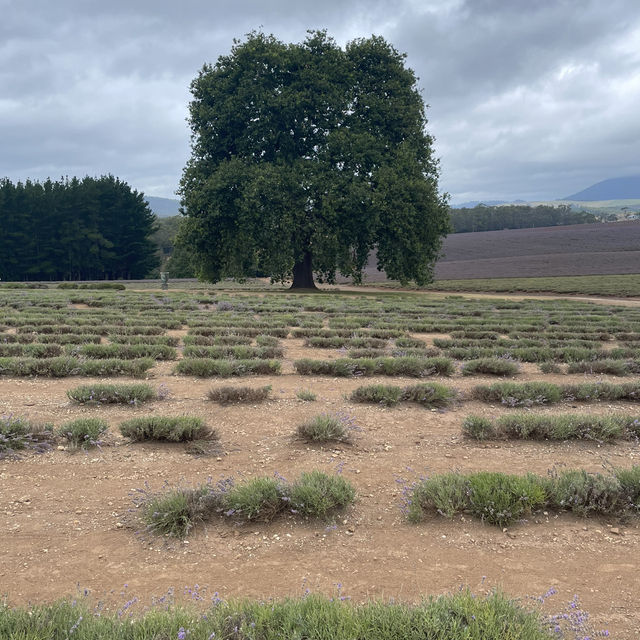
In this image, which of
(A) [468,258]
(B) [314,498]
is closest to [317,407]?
(B) [314,498]

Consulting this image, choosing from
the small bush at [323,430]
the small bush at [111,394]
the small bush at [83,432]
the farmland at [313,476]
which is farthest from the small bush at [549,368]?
the small bush at [83,432]

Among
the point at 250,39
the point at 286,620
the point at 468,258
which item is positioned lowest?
the point at 286,620

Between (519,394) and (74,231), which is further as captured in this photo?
(74,231)

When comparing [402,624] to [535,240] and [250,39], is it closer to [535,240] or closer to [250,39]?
Answer: [250,39]

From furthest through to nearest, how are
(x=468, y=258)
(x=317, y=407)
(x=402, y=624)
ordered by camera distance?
(x=468, y=258) < (x=317, y=407) < (x=402, y=624)

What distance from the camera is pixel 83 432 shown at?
16.7 ft

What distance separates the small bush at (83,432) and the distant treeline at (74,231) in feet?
219

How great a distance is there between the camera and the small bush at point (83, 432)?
498 cm

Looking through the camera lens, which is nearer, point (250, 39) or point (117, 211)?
point (250, 39)

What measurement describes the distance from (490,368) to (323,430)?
4.62 metres

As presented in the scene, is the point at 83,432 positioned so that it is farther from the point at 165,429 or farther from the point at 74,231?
the point at 74,231

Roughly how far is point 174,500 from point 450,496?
2.19 meters

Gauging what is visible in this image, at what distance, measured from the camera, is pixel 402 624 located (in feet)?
7.95

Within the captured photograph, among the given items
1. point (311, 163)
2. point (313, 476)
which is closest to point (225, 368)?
point (313, 476)
